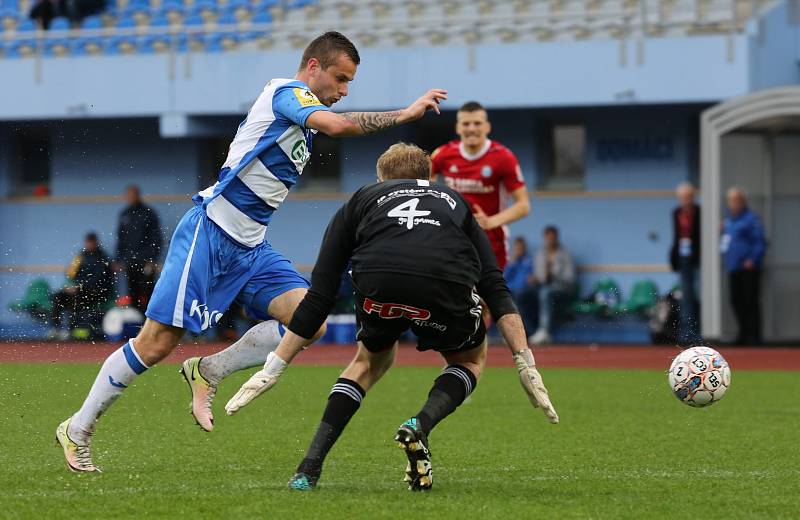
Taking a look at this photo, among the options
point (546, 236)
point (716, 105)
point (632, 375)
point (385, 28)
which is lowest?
point (632, 375)

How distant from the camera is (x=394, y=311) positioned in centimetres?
629

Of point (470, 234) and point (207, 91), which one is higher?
point (207, 91)

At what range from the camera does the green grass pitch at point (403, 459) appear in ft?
19.6

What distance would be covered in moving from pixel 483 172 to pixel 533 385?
490cm

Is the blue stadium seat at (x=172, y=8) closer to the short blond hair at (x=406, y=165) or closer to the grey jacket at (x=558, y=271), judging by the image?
the grey jacket at (x=558, y=271)

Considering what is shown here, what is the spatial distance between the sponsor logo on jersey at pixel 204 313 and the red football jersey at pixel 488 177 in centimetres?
414

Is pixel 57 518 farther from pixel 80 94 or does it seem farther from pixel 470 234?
pixel 80 94

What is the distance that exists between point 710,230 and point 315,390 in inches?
331

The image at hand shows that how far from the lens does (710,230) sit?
19.3 metres

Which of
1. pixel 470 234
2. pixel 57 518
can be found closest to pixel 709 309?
Answer: pixel 470 234

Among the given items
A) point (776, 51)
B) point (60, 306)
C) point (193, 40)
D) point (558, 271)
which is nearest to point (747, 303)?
point (558, 271)

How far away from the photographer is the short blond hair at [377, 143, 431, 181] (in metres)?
6.52

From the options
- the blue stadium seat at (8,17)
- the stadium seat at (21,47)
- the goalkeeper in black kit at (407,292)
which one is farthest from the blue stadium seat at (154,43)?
the goalkeeper in black kit at (407,292)

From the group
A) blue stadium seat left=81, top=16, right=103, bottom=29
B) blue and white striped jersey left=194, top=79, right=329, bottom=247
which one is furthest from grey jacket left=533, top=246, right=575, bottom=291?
blue and white striped jersey left=194, top=79, right=329, bottom=247
